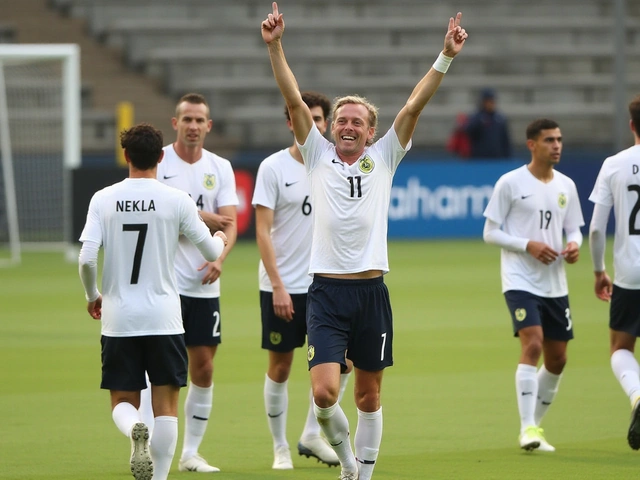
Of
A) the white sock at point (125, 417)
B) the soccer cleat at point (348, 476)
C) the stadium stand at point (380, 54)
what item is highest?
the stadium stand at point (380, 54)

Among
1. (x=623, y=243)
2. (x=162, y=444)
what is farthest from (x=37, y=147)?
(x=162, y=444)

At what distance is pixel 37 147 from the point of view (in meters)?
25.8

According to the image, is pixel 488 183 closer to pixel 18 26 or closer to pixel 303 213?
pixel 18 26

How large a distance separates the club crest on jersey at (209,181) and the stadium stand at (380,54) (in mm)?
21730

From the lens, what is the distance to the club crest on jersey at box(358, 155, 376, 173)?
6598 millimetres

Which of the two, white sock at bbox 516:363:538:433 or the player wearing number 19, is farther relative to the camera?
white sock at bbox 516:363:538:433

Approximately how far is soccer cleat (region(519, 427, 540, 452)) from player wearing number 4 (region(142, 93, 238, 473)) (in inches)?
78.8

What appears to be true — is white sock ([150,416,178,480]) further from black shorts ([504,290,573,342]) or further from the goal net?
the goal net

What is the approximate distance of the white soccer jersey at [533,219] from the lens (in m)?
8.48

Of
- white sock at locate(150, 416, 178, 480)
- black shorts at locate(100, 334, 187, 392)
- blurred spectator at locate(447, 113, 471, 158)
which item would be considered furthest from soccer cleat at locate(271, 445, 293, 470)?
blurred spectator at locate(447, 113, 471, 158)

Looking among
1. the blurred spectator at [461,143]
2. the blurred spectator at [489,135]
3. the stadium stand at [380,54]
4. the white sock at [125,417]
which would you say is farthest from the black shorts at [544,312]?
the stadium stand at [380,54]

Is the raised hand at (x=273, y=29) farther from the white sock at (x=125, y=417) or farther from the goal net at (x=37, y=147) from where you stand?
the goal net at (x=37, y=147)

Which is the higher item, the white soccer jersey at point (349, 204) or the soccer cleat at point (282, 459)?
the white soccer jersey at point (349, 204)

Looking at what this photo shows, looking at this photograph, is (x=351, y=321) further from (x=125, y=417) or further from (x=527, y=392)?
(x=527, y=392)
